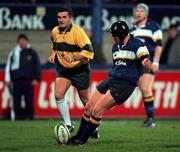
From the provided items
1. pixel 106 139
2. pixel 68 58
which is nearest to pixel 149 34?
pixel 106 139

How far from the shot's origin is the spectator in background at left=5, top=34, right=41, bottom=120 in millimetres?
20766

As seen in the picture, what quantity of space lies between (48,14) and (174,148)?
422 inches

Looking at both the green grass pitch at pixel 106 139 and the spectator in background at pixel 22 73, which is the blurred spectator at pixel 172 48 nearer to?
the spectator in background at pixel 22 73

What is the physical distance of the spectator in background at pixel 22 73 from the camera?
68.1ft

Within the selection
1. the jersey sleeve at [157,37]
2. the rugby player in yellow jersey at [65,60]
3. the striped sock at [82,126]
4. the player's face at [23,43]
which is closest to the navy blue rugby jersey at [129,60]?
the striped sock at [82,126]

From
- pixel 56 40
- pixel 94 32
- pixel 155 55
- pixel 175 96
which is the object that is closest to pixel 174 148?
pixel 56 40

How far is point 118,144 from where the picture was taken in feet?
43.5

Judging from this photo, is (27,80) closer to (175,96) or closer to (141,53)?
(175,96)

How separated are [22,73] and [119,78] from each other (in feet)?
27.9

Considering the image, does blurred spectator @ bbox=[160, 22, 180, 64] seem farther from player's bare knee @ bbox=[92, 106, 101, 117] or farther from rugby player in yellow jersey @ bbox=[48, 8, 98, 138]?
player's bare knee @ bbox=[92, 106, 101, 117]

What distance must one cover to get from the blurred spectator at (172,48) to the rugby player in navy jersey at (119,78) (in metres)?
9.16

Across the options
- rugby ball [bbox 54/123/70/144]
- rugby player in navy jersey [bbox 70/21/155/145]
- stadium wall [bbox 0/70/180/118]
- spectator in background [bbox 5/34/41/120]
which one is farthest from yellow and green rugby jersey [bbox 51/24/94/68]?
stadium wall [bbox 0/70/180/118]

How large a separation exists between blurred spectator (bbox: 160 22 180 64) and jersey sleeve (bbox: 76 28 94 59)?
808 centimetres

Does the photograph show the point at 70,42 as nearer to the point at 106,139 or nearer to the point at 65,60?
the point at 65,60
